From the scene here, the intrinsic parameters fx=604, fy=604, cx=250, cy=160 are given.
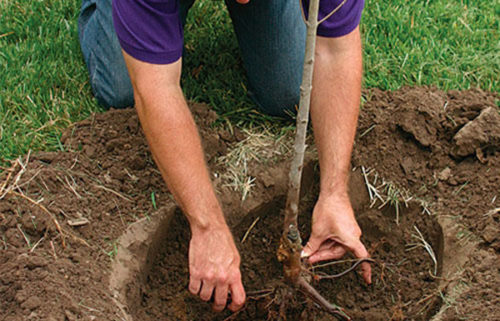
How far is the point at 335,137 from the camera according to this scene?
2379 millimetres

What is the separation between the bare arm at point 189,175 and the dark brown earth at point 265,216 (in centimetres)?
30

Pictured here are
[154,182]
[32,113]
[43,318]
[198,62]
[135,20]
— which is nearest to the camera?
[43,318]

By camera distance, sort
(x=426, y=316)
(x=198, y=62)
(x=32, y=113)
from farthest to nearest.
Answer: (x=198, y=62) < (x=32, y=113) < (x=426, y=316)

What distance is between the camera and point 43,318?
1.94 meters

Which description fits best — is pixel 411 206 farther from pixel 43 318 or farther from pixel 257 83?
pixel 43 318

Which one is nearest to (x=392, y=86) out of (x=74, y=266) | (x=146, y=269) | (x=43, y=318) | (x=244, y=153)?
(x=244, y=153)

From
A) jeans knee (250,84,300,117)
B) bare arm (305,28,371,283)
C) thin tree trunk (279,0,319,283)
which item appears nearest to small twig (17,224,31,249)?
thin tree trunk (279,0,319,283)

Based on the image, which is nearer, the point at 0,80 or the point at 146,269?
the point at 146,269

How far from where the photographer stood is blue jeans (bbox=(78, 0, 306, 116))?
9.57 ft

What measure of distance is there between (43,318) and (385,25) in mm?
2335

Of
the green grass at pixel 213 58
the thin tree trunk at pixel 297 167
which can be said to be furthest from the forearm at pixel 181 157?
the green grass at pixel 213 58

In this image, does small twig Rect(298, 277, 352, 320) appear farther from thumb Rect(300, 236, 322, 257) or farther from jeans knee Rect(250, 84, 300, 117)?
jeans knee Rect(250, 84, 300, 117)

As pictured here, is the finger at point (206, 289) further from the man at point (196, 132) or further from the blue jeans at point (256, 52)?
the blue jeans at point (256, 52)

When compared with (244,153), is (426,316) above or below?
below
